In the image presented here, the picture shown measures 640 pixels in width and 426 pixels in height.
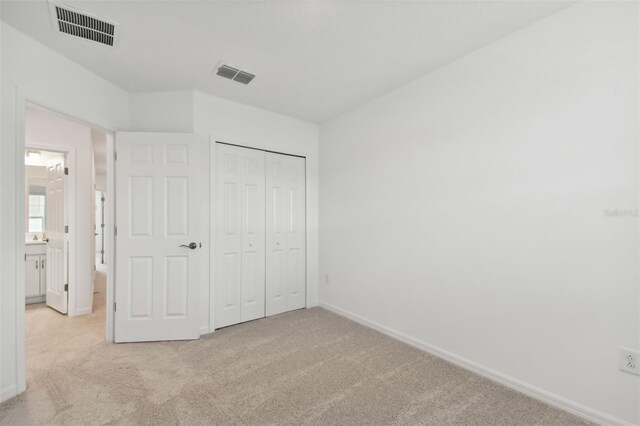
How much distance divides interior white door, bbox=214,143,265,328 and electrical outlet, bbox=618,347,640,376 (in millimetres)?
3131

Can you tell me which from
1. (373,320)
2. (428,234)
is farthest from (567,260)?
(373,320)

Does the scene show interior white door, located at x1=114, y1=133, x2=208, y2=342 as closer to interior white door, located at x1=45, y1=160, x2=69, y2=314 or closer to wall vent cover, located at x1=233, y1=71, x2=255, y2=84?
wall vent cover, located at x1=233, y1=71, x2=255, y2=84

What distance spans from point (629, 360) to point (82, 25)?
4.05 metres

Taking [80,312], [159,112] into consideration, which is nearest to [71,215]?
[80,312]

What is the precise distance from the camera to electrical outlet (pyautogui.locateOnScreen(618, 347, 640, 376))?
5.35 ft

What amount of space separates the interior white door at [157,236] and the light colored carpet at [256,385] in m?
0.25

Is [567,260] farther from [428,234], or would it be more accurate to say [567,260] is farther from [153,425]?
[153,425]

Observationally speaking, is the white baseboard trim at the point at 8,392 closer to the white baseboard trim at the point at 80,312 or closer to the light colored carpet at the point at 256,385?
the light colored carpet at the point at 256,385

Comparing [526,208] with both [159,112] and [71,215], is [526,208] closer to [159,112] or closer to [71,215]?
[159,112]

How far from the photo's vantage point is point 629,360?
1657 millimetres

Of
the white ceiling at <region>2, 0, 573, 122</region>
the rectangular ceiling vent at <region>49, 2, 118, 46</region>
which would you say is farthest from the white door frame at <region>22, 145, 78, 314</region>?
the rectangular ceiling vent at <region>49, 2, 118, 46</region>

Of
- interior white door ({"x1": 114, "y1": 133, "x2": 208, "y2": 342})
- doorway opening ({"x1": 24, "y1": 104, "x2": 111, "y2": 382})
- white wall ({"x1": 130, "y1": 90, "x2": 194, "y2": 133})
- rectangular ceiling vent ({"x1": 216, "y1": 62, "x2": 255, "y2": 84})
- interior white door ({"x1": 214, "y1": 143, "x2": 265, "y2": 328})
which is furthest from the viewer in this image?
doorway opening ({"x1": 24, "y1": 104, "x2": 111, "y2": 382})

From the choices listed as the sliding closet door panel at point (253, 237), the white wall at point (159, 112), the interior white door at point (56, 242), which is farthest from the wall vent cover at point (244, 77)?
the interior white door at point (56, 242)

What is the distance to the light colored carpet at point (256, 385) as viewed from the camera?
5.93ft
